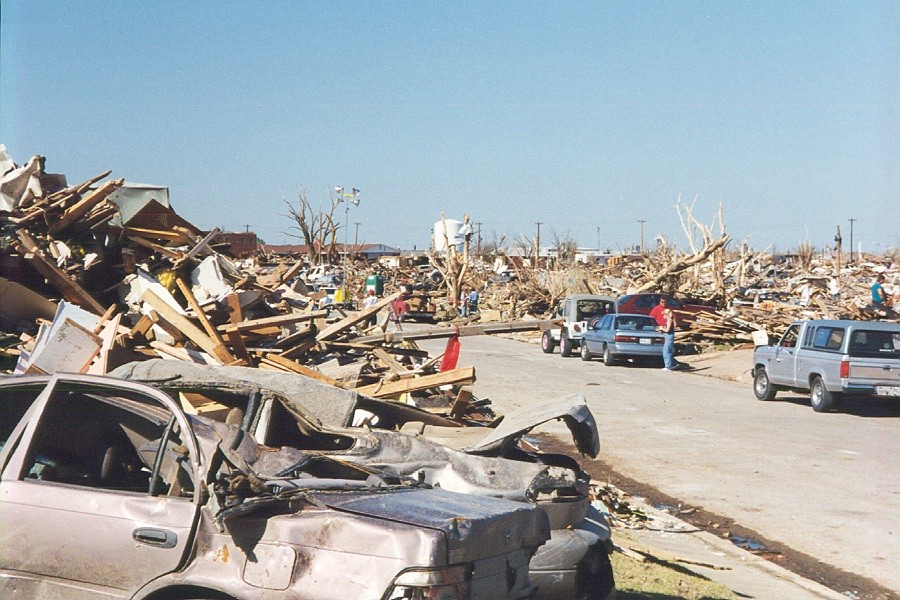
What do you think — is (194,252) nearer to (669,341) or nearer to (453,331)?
(453,331)

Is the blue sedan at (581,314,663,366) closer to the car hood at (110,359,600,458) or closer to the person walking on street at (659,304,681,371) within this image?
the person walking on street at (659,304,681,371)

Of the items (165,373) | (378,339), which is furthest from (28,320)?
(165,373)

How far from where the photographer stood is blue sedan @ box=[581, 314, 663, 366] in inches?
1161

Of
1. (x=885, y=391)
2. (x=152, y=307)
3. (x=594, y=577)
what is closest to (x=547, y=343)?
(x=885, y=391)

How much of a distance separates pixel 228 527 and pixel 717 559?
5.83m

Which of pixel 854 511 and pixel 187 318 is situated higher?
pixel 187 318

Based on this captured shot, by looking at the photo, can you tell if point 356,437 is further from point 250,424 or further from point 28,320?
point 28,320

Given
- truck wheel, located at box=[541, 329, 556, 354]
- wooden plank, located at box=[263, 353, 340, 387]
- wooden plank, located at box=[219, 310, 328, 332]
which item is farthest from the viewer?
truck wheel, located at box=[541, 329, 556, 354]

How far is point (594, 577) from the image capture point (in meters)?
6.69

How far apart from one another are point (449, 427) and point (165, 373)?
237 centimetres

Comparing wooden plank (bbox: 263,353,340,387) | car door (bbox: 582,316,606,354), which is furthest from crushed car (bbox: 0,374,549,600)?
car door (bbox: 582,316,606,354)

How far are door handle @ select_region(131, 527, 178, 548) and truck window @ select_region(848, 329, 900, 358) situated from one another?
16.8 m

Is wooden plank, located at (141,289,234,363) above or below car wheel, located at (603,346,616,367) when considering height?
above

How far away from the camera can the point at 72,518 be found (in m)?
4.96
